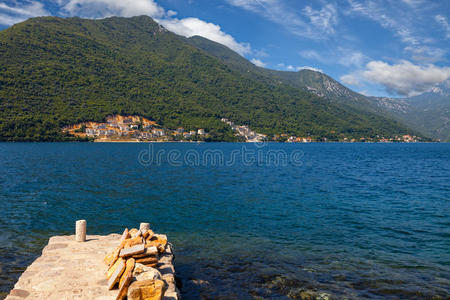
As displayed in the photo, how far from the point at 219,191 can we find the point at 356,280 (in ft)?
80.8

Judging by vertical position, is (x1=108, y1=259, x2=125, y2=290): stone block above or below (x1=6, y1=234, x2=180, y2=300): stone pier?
above

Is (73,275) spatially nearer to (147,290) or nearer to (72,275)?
(72,275)

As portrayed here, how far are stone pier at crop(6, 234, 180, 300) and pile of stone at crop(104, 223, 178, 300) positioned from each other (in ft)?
0.23

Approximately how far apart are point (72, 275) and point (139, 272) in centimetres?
297

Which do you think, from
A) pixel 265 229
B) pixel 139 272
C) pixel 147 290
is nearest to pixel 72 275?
pixel 139 272

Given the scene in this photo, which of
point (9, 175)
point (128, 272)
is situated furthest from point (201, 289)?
point (9, 175)

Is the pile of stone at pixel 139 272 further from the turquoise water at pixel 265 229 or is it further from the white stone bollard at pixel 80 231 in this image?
the white stone bollard at pixel 80 231

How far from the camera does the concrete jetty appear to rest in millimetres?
9375

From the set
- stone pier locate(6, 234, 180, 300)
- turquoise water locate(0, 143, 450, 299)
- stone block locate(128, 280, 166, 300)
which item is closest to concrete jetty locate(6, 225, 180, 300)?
stone pier locate(6, 234, 180, 300)

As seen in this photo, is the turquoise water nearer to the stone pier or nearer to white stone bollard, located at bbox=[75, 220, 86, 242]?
the stone pier

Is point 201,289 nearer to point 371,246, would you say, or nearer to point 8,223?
point 371,246

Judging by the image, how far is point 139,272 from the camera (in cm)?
985

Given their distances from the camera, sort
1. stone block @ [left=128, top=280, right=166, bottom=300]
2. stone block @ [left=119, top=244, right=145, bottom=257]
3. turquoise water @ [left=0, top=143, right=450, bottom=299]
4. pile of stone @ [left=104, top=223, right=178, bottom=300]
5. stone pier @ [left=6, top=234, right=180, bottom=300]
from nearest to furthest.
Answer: stone block @ [left=128, top=280, right=166, bottom=300], pile of stone @ [left=104, top=223, right=178, bottom=300], stone pier @ [left=6, top=234, right=180, bottom=300], stone block @ [left=119, top=244, right=145, bottom=257], turquoise water @ [left=0, top=143, right=450, bottom=299]

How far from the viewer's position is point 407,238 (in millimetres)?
19625
